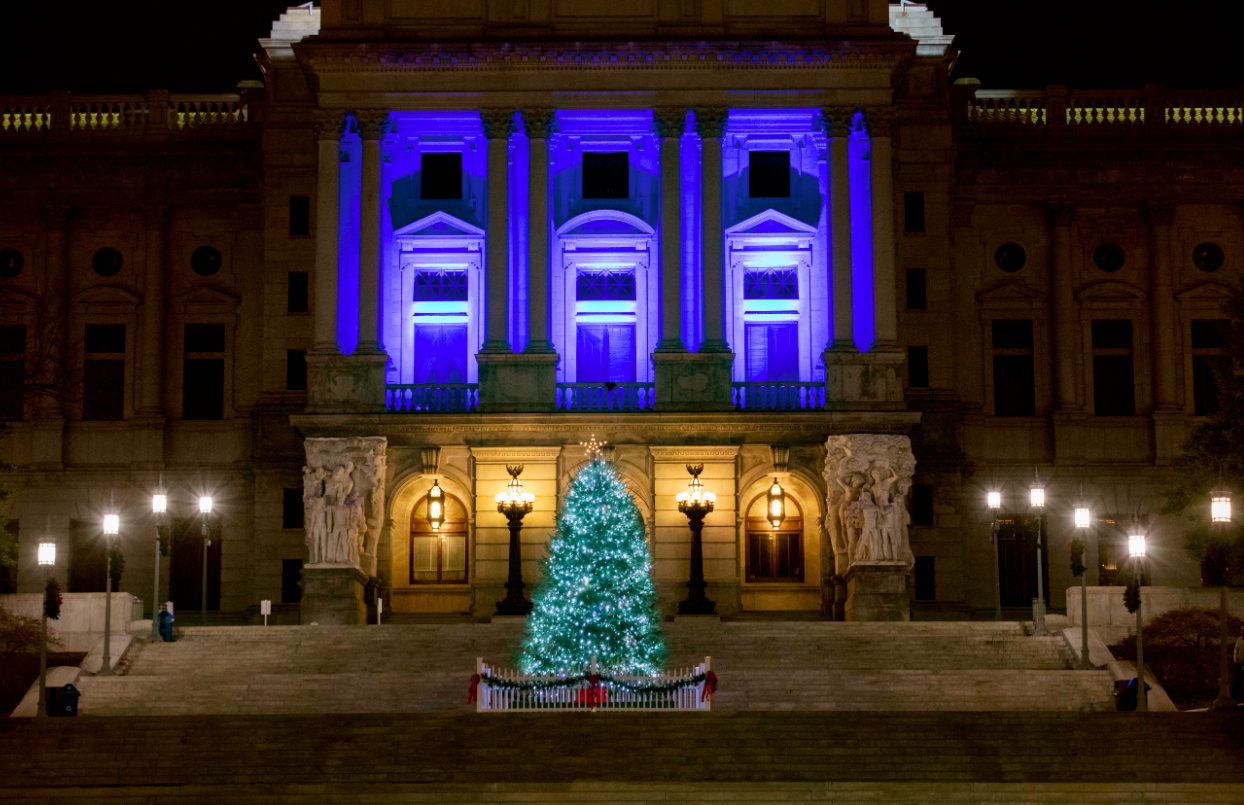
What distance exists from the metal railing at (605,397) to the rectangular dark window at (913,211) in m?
11.1

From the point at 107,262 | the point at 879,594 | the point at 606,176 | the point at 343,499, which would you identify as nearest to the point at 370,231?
the point at 606,176

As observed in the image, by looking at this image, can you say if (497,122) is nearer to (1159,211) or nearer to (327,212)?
(327,212)

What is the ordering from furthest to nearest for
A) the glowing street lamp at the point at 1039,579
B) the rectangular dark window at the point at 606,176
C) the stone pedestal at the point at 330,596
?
the rectangular dark window at the point at 606,176, the stone pedestal at the point at 330,596, the glowing street lamp at the point at 1039,579

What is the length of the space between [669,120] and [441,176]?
7.64 metres

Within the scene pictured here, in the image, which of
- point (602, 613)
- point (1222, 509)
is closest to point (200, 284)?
point (602, 613)

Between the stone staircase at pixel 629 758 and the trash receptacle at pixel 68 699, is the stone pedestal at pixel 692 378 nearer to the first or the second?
the stone staircase at pixel 629 758

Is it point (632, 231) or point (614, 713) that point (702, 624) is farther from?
point (632, 231)

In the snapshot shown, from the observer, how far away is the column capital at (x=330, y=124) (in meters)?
53.7

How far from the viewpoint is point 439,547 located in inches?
2142

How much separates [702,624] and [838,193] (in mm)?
14740

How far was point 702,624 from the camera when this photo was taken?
4681 cm

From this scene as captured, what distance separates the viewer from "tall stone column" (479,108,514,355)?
5288cm

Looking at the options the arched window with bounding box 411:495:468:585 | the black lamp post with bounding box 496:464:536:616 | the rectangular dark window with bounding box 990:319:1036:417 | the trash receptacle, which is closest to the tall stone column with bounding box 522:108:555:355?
the black lamp post with bounding box 496:464:536:616

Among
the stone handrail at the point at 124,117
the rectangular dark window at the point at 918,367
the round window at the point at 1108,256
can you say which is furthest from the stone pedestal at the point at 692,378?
the stone handrail at the point at 124,117
